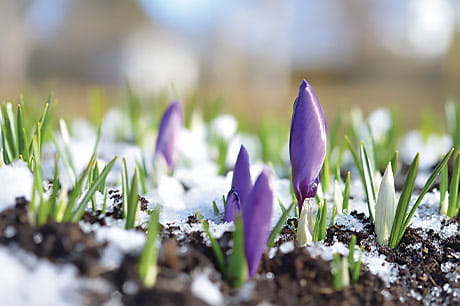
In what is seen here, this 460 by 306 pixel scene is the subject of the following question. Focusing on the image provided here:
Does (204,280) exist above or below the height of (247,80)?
above

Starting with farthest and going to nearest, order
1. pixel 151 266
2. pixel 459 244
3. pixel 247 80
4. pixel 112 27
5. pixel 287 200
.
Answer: pixel 112 27, pixel 247 80, pixel 287 200, pixel 459 244, pixel 151 266

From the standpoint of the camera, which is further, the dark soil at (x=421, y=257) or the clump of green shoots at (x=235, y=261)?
the dark soil at (x=421, y=257)

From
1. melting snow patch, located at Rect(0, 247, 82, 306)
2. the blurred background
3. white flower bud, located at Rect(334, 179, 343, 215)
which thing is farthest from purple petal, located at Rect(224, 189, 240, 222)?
the blurred background

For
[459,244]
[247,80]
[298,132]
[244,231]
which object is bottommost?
[247,80]

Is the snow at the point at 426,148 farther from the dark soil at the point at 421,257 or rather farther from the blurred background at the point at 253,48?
the blurred background at the point at 253,48

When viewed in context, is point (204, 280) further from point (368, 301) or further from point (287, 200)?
point (287, 200)

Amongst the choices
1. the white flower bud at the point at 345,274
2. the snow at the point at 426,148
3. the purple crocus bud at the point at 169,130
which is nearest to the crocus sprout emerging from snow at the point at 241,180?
the white flower bud at the point at 345,274

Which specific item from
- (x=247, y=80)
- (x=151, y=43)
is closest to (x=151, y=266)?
(x=247, y=80)
